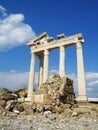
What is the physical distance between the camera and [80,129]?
11.8 meters

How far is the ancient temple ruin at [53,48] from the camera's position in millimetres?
32119

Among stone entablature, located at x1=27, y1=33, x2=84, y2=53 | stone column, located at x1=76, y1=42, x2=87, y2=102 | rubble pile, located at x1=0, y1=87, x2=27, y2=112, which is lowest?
rubble pile, located at x1=0, y1=87, x2=27, y2=112

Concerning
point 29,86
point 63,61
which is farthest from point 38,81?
point 63,61

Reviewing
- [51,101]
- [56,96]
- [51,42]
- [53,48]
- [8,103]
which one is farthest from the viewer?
[51,42]

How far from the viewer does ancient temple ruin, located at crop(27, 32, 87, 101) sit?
32.1m

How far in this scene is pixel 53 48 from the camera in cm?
3831

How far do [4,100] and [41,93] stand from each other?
5118 mm

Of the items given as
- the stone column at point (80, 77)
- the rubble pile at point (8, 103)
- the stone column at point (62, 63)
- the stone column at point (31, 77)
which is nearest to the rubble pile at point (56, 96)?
the rubble pile at point (8, 103)

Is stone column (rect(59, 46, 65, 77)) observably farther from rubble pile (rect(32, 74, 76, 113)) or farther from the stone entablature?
rubble pile (rect(32, 74, 76, 113))

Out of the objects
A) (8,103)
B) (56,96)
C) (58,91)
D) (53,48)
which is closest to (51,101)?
(56,96)

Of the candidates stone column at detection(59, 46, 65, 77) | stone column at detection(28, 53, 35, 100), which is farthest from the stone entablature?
stone column at detection(28, 53, 35, 100)

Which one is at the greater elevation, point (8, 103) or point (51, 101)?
point (51, 101)

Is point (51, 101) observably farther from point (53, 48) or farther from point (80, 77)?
point (53, 48)

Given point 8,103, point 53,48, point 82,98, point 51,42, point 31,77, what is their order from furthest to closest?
point 31,77, point 51,42, point 53,48, point 82,98, point 8,103
